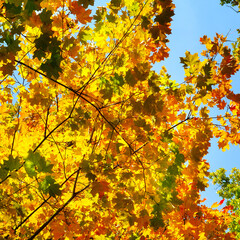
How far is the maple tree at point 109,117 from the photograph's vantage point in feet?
7.10

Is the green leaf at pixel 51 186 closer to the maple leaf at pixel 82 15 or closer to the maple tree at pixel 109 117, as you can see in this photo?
the maple tree at pixel 109 117

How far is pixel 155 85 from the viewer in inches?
86.6

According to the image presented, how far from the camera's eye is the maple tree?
85.2 inches

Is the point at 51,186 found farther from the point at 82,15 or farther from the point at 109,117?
the point at 82,15

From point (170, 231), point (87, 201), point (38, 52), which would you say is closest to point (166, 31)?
point (38, 52)

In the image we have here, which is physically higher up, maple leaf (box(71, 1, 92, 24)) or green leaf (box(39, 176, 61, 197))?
maple leaf (box(71, 1, 92, 24))

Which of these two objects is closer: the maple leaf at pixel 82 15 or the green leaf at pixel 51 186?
the green leaf at pixel 51 186

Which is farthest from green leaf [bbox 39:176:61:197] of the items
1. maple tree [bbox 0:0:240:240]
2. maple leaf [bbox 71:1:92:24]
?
maple leaf [bbox 71:1:92:24]

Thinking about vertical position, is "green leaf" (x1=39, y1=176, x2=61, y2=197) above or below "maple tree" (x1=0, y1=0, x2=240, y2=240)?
below

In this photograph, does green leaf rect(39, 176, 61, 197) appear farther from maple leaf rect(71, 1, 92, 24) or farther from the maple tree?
maple leaf rect(71, 1, 92, 24)

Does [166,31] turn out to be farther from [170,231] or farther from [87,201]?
[170,231]

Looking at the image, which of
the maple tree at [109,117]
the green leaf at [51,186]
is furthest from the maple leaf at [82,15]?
the green leaf at [51,186]

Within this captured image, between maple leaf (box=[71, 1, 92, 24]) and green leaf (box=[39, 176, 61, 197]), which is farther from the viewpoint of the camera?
maple leaf (box=[71, 1, 92, 24])

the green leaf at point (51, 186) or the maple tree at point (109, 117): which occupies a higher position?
the maple tree at point (109, 117)
